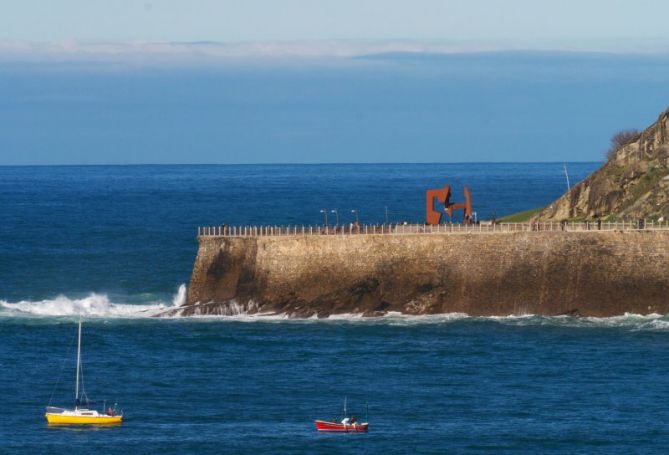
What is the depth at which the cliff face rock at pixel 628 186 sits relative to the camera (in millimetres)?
153500

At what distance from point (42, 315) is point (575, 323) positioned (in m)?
42.7

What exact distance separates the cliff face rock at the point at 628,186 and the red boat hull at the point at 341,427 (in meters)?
55.7

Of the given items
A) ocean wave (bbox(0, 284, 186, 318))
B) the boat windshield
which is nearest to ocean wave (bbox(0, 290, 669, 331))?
ocean wave (bbox(0, 284, 186, 318))

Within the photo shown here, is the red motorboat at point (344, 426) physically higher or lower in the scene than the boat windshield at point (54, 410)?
lower

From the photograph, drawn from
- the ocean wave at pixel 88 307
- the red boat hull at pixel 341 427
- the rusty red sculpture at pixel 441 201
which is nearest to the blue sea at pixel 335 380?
the ocean wave at pixel 88 307

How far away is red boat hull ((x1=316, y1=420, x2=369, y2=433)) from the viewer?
328 feet


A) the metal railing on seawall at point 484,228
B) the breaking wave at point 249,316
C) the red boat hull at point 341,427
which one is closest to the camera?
the red boat hull at point 341,427

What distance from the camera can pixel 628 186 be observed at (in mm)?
157750

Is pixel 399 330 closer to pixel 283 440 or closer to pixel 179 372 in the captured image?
pixel 179 372

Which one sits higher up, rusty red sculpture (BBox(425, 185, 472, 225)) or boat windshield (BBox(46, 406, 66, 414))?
rusty red sculpture (BBox(425, 185, 472, 225))

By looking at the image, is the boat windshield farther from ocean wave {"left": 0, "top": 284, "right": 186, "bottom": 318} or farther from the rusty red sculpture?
the rusty red sculpture

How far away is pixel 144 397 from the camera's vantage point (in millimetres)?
111312

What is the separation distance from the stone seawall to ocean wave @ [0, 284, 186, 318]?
4.44 meters

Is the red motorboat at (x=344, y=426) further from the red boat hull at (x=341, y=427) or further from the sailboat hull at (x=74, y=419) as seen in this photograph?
the sailboat hull at (x=74, y=419)
